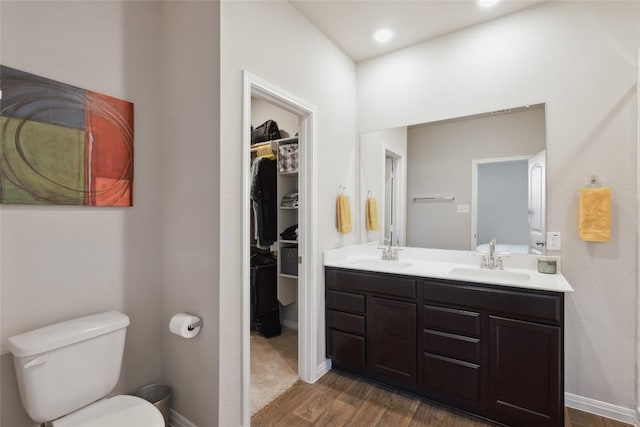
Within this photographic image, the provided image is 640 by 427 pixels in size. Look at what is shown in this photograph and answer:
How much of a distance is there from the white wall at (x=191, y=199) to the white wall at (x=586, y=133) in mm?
2052

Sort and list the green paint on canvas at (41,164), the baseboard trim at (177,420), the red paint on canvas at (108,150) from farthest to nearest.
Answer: the baseboard trim at (177,420) → the red paint on canvas at (108,150) → the green paint on canvas at (41,164)

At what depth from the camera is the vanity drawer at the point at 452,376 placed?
1869mm

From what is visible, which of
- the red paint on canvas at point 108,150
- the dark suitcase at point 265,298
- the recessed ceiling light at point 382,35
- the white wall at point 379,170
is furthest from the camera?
the dark suitcase at point 265,298

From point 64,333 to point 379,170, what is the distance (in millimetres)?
2497

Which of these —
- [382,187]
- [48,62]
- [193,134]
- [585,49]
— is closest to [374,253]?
[382,187]

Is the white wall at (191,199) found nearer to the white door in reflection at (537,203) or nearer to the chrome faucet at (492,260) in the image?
the chrome faucet at (492,260)

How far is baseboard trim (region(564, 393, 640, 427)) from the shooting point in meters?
1.86

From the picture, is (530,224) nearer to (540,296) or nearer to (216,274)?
(540,296)

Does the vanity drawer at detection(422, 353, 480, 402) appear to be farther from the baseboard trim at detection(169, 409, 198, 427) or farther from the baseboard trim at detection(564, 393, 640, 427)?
the baseboard trim at detection(169, 409, 198, 427)

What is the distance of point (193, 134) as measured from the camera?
5.81 ft

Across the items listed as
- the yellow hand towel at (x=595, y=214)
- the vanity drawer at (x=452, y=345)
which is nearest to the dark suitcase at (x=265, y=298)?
the vanity drawer at (x=452, y=345)

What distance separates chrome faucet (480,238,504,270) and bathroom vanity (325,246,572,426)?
2.9 inches

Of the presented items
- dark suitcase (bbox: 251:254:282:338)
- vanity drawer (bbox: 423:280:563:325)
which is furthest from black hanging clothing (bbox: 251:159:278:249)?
vanity drawer (bbox: 423:280:563:325)

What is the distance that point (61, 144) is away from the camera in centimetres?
153
